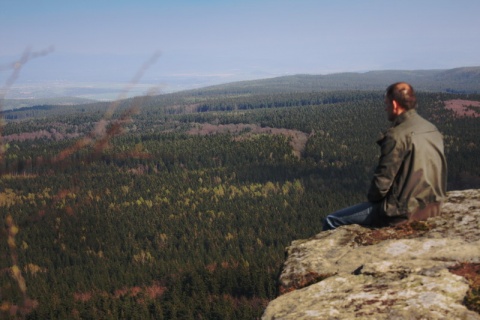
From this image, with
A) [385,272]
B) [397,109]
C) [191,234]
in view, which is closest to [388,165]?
[397,109]

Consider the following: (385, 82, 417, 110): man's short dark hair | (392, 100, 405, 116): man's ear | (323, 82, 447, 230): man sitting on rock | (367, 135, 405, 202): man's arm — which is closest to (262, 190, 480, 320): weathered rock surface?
(323, 82, 447, 230): man sitting on rock

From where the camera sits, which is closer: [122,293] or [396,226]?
[396,226]

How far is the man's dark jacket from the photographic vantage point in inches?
363

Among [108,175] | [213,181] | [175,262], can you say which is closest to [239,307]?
[175,262]

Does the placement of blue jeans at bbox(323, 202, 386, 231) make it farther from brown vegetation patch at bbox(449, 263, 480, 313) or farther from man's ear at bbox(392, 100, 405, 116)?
brown vegetation patch at bbox(449, 263, 480, 313)

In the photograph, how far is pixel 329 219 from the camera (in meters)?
11.2

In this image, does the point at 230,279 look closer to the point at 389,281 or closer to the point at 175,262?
the point at 175,262

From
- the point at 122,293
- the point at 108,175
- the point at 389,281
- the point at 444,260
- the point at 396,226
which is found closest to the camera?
the point at 389,281

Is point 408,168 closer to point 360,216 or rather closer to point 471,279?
point 360,216

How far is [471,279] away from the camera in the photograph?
6.39m

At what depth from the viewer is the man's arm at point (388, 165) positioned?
30.1 feet

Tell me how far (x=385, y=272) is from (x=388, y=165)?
2.71 m

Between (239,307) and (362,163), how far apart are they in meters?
109

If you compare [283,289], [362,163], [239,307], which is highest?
[283,289]
